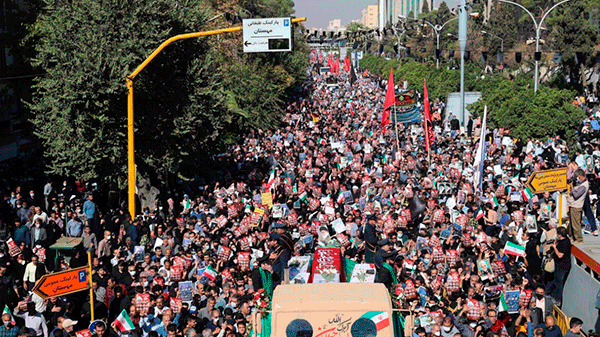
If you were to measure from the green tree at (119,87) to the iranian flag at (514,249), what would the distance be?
467 inches

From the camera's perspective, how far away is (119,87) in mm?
21984

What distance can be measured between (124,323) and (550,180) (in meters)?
8.77

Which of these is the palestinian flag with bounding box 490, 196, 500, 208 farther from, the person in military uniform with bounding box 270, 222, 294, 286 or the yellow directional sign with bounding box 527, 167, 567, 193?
the person in military uniform with bounding box 270, 222, 294, 286

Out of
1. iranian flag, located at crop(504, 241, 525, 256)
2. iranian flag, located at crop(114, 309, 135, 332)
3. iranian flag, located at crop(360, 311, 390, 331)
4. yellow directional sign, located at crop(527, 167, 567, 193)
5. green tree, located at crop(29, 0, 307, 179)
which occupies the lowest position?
iranian flag, located at crop(114, 309, 135, 332)

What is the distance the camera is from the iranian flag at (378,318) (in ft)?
26.9

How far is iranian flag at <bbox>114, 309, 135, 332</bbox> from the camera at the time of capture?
37.1 ft

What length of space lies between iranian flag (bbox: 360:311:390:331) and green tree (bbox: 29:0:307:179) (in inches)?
598

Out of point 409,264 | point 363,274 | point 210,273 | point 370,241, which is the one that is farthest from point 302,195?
point 363,274

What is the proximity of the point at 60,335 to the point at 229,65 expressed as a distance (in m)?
36.5

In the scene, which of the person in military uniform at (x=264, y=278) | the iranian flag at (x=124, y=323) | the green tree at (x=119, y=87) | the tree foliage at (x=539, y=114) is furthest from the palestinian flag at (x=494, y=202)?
the tree foliage at (x=539, y=114)

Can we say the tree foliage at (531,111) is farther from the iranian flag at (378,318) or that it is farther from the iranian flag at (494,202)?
the iranian flag at (378,318)

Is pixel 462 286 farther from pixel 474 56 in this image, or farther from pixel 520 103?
pixel 474 56

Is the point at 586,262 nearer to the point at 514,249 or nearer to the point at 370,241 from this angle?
the point at 514,249

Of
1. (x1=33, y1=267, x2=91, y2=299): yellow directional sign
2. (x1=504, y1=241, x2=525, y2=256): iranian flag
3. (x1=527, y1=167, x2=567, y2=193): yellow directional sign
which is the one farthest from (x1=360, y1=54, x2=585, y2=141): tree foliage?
(x1=33, y1=267, x2=91, y2=299): yellow directional sign
